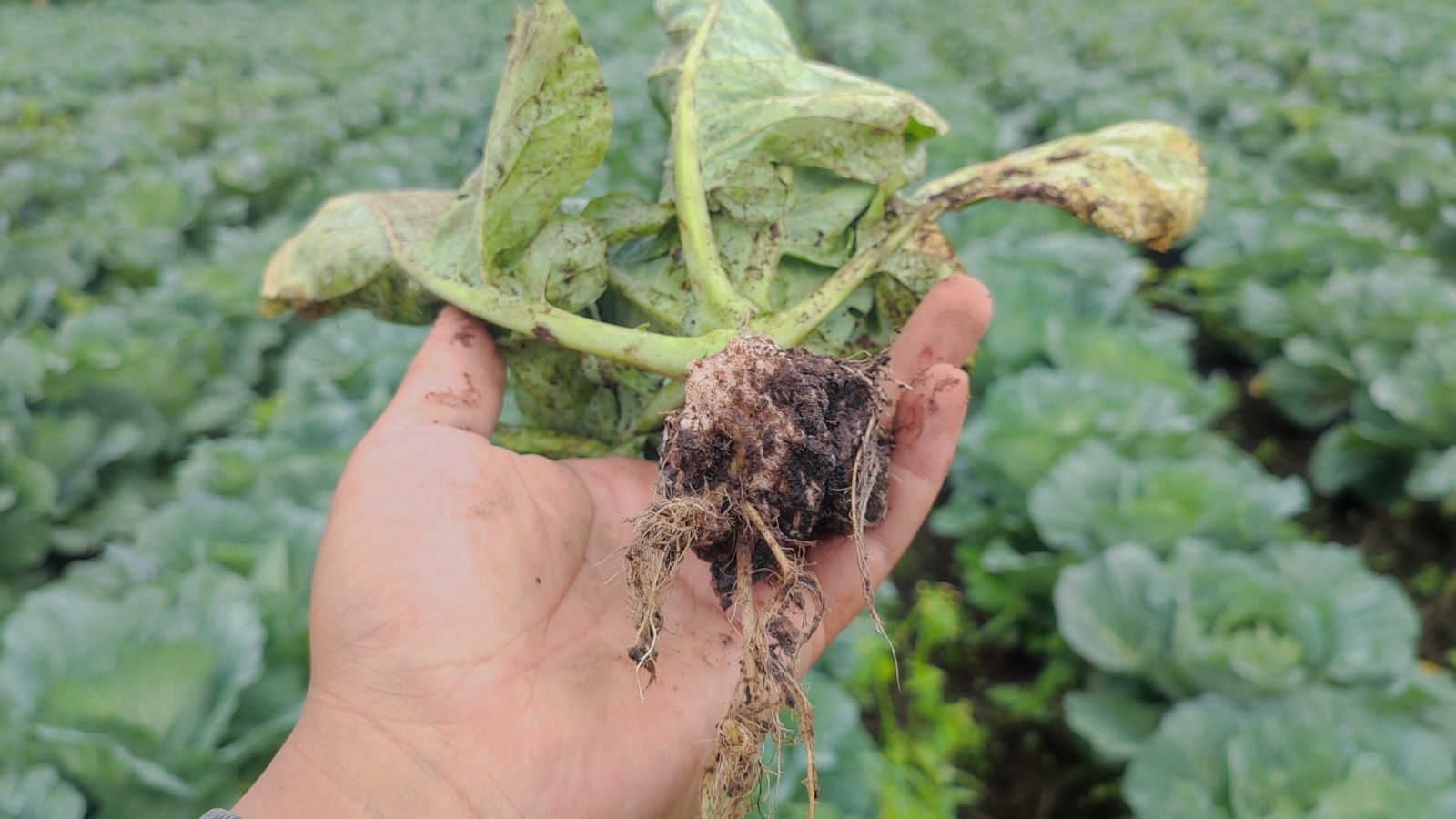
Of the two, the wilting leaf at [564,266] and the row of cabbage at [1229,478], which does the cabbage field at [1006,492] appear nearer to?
the row of cabbage at [1229,478]

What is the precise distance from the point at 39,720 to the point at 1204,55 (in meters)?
12.3

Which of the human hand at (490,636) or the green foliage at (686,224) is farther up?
the green foliage at (686,224)

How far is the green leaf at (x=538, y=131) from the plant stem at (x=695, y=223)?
181mm

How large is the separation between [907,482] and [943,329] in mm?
347

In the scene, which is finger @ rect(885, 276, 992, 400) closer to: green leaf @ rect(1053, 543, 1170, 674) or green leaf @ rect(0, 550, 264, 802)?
green leaf @ rect(1053, 543, 1170, 674)

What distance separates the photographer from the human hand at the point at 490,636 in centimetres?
135

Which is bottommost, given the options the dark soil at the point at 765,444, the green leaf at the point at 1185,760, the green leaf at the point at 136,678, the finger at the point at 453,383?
the green leaf at the point at 1185,760

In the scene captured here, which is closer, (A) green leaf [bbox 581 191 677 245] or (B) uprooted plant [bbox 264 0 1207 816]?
(B) uprooted plant [bbox 264 0 1207 816]

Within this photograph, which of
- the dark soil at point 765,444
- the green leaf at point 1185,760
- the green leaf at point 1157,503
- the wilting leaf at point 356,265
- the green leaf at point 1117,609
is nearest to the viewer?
the dark soil at point 765,444

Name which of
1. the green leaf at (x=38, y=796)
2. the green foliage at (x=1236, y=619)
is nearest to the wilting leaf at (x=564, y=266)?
the green leaf at (x=38, y=796)

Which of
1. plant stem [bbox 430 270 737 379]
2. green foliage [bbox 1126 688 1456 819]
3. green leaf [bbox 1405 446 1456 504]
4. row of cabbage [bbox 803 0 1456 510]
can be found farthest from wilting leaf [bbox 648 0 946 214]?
row of cabbage [bbox 803 0 1456 510]

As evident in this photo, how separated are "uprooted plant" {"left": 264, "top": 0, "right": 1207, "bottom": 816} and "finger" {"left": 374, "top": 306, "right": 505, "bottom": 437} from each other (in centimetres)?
6

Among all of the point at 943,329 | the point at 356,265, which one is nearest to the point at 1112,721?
the point at 943,329

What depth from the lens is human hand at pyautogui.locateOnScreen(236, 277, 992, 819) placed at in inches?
53.1
